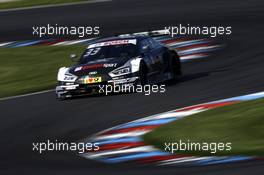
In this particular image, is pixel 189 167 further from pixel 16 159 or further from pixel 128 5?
pixel 128 5

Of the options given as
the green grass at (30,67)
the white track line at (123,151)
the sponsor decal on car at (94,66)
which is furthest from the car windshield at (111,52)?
the white track line at (123,151)

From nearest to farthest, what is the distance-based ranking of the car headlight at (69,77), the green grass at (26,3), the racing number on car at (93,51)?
the car headlight at (69,77) < the racing number on car at (93,51) < the green grass at (26,3)

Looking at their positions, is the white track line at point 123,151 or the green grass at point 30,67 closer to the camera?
the white track line at point 123,151

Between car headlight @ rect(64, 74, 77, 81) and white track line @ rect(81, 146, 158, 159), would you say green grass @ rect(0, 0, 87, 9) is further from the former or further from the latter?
white track line @ rect(81, 146, 158, 159)

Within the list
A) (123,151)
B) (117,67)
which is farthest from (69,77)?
(123,151)

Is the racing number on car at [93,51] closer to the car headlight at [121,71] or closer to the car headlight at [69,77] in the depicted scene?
the car headlight at [69,77]

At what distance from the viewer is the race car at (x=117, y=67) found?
1653 centimetres

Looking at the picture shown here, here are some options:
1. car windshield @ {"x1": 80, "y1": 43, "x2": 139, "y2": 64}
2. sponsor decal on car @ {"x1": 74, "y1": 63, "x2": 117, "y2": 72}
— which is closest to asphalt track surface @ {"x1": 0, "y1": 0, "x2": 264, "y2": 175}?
sponsor decal on car @ {"x1": 74, "y1": 63, "x2": 117, "y2": 72}

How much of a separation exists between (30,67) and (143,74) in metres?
5.28

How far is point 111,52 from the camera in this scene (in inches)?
683

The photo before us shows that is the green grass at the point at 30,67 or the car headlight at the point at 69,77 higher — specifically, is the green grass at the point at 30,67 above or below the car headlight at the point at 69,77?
→ below

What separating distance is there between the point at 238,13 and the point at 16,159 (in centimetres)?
1581

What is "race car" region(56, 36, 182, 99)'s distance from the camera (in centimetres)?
1653

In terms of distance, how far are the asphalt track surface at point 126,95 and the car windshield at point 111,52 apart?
3.27 feet
